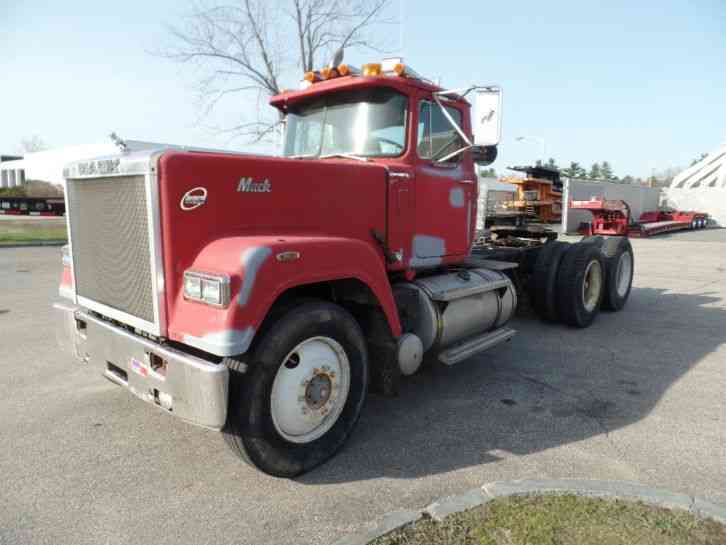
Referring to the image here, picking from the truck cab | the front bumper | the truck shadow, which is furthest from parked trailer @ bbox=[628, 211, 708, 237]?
the front bumper

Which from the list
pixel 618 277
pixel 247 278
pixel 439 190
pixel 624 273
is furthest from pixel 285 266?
Result: pixel 624 273

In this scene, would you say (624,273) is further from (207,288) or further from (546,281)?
(207,288)

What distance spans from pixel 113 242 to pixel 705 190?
143 feet

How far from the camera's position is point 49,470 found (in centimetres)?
326

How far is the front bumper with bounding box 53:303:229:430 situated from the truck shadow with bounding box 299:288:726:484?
877mm

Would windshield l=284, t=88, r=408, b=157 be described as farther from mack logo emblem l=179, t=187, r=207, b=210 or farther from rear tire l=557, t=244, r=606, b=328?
rear tire l=557, t=244, r=606, b=328

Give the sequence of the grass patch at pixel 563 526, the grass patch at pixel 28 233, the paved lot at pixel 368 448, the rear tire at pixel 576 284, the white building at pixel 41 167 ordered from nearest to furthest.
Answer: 1. the grass patch at pixel 563 526
2. the paved lot at pixel 368 448
3. the rear tire at pixel 576 284
4. the grass patch at pixel 28 233
5. the white building at pixel 41 167

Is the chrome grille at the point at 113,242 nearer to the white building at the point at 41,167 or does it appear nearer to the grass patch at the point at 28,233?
the grass patch at the point at 28,233

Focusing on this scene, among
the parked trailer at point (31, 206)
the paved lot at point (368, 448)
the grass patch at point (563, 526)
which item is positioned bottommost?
the paved lot at point (368, 448)

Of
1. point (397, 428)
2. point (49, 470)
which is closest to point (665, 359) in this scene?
point (397, 428)

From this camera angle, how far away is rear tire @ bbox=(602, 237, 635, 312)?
7.74 metres

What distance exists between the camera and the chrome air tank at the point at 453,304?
4.34m

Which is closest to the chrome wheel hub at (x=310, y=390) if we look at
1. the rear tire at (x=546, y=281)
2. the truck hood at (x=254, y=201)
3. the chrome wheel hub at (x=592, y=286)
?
the truck hood at (x=254, y=201)

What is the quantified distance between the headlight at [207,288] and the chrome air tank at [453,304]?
1898 mm
